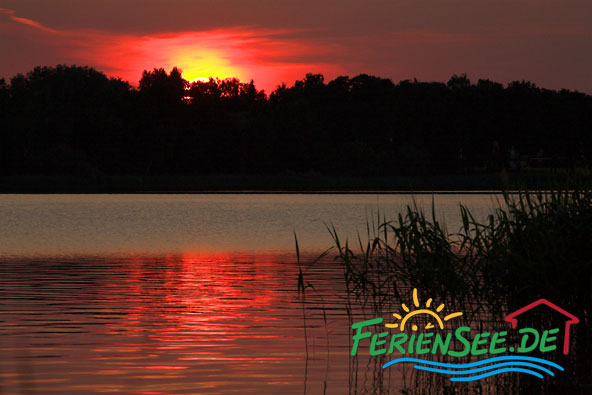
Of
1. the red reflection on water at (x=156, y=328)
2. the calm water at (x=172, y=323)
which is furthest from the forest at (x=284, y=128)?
the red reflection on water at (x=156, y=328)

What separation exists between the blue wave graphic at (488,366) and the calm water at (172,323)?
538 mm

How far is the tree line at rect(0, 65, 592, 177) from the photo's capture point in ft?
409

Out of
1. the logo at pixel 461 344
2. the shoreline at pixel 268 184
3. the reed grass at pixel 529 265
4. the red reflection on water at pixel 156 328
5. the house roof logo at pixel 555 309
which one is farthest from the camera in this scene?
the shoreline at pixel 268 184

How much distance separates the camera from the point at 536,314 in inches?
597

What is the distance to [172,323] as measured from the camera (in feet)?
58.0

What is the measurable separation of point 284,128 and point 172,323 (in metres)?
116

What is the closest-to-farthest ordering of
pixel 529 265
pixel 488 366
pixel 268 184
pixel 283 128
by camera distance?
1. pixel 488 366
2. pixel 529 265
3. pixel 268 184
4. pixel 283 128

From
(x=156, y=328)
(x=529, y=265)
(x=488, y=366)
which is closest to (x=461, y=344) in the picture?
(x=488, y=366)

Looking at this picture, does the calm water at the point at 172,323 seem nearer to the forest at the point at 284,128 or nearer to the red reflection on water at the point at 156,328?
the red reflection on water at the point at 156,328

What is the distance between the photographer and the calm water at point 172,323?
13.1m

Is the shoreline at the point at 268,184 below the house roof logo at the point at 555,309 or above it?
above

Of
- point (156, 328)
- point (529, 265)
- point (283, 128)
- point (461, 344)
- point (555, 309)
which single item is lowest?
point (156, 328)

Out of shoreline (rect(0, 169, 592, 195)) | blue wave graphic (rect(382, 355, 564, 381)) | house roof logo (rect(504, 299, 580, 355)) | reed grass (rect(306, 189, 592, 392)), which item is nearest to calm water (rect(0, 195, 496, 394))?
blue wave graphic (rect(382, 355, 564, 381))

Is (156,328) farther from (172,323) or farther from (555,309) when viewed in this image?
(555,309)
